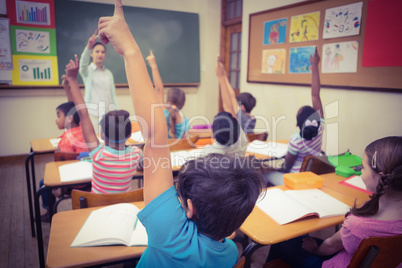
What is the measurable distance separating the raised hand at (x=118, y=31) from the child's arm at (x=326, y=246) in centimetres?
104

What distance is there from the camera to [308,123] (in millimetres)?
2217

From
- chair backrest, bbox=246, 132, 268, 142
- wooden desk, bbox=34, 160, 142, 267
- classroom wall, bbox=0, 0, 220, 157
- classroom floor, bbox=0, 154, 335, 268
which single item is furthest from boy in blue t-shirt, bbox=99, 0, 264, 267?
classroom wall, bbox=0, 0, 220, 157

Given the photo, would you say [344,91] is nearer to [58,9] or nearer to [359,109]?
[359,109]

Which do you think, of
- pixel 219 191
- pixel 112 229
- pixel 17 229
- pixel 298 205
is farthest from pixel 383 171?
pixel 17 229

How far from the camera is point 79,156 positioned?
2.16 metres

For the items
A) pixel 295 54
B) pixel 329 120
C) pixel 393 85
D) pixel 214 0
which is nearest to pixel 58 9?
pixel 214 0

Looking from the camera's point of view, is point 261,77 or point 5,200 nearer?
point 5,200

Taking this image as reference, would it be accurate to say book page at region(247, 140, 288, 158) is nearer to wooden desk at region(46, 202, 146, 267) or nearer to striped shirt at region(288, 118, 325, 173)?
striped shirt at region(288, 118, 325, 173)

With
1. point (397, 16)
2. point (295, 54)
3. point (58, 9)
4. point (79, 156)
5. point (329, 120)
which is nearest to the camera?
point (79, 156)

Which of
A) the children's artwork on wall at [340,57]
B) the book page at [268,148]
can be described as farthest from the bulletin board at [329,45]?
the book page at [268,148]

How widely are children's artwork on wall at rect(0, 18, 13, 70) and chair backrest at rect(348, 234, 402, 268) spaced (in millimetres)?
4576

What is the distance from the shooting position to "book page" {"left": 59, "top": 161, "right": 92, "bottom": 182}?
1.78m

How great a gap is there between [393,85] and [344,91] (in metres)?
0.52

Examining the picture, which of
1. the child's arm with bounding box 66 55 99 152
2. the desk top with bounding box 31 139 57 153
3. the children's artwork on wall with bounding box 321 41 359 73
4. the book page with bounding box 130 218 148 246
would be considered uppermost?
the children's artwork on wall with bounding box 321 41 359 73
